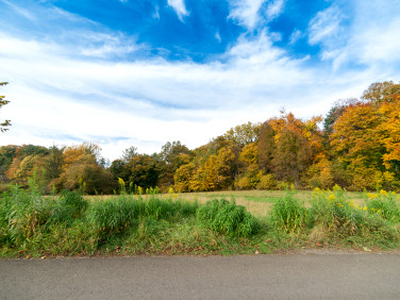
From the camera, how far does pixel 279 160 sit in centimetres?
2847

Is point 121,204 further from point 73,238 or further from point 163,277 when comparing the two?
point 163,277

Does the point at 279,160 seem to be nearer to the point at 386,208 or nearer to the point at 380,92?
the point at 380,92

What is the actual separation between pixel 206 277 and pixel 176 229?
1.77m

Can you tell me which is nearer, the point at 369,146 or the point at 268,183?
the point at 369,146

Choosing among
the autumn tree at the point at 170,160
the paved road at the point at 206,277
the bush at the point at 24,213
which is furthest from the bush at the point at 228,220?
the autumn tree at the point at 170,160

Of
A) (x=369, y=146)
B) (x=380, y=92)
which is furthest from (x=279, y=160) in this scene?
(x=380, y=92)

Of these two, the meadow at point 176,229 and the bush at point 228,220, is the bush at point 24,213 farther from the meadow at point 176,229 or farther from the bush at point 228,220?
the bush at point 228,220

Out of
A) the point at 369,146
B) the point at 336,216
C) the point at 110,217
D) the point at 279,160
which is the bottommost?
the point at 110,217

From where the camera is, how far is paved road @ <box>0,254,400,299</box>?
274cm

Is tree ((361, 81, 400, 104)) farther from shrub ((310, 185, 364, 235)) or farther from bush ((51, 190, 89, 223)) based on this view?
bush ((51, 190, 89, 223))

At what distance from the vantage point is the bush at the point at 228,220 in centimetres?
451

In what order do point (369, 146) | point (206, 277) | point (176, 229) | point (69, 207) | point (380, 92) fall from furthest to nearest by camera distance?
point (380, 92) → point (369, 146) → point (69, 207) → point (176, 229) → point (206, 277)

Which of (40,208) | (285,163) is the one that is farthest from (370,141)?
(40,208)

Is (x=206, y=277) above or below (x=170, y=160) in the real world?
below
